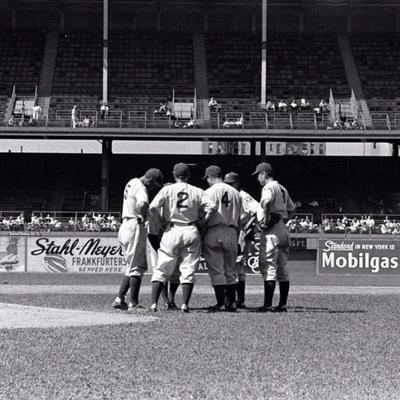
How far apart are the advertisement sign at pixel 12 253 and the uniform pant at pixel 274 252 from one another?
18.4 metres

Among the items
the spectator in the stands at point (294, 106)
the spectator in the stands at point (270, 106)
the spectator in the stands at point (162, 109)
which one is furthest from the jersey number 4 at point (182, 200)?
the spectator in the stands at point (294, 106)

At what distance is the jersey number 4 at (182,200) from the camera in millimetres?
11227

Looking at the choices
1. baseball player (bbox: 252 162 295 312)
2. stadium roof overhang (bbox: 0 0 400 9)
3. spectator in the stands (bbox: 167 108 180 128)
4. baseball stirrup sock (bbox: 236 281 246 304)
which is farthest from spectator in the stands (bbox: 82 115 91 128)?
baseball player (bbox: 252 162 295 312)

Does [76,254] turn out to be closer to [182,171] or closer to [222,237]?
[222,237]

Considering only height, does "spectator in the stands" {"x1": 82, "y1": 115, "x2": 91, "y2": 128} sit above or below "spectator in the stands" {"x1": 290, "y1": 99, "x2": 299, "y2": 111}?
below

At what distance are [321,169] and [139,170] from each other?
904 cm

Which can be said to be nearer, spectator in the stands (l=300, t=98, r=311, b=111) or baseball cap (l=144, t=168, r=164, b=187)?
baseball cap (l=144, t=168, r=164, b=187)

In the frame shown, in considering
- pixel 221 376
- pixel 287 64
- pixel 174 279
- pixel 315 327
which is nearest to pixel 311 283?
pixel 174 279

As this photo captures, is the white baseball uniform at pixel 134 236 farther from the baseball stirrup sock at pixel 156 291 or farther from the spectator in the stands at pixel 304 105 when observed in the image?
the spectator in the stands at pixel 304 105

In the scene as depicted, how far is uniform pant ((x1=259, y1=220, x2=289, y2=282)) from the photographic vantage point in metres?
11.9

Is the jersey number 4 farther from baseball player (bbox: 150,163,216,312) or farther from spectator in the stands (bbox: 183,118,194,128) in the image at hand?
spectator in the stands (bbox: 183,118,194,128)

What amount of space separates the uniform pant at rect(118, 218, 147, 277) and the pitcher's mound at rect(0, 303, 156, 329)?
88 cm

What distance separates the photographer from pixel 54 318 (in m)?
10.1

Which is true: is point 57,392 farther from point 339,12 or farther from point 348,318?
point 339,12
